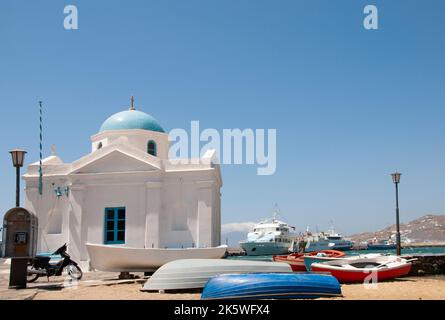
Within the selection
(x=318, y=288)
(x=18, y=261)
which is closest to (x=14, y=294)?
(x=18, y=261)

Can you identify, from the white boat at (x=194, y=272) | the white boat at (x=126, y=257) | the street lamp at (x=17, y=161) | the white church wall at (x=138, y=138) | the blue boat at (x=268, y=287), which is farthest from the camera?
the white church wall at (x=138, y=138)

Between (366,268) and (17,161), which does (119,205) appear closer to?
(17,161)

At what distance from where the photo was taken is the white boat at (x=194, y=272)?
13898 millimetres

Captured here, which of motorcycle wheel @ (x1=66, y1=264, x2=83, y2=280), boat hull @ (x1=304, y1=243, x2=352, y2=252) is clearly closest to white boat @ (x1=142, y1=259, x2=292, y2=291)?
motorcycle wheel @ (x1=66, y1=264, x2=83, y2=280)

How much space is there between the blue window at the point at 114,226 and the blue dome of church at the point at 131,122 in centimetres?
532

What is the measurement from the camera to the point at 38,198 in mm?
26547

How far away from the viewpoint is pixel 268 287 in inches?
459

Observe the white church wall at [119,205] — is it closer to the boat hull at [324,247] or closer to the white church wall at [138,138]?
the white church wall at [138,138]

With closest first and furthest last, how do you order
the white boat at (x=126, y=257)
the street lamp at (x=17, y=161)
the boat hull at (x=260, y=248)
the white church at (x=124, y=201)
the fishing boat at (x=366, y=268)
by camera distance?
the street lamp at (x=17, y=161) → the fishing boat at (x=366, y=268) → the white boat at (x=126, y=257) → the white church at (x=124, y=201) → the boat hull at (x=260, y=248)

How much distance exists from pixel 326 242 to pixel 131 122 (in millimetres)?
86757

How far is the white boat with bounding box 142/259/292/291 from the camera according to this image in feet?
45.6

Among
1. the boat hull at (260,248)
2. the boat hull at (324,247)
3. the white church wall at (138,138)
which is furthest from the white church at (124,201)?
the boat hull at (324,247)

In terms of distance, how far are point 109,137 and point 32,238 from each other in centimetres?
1399
